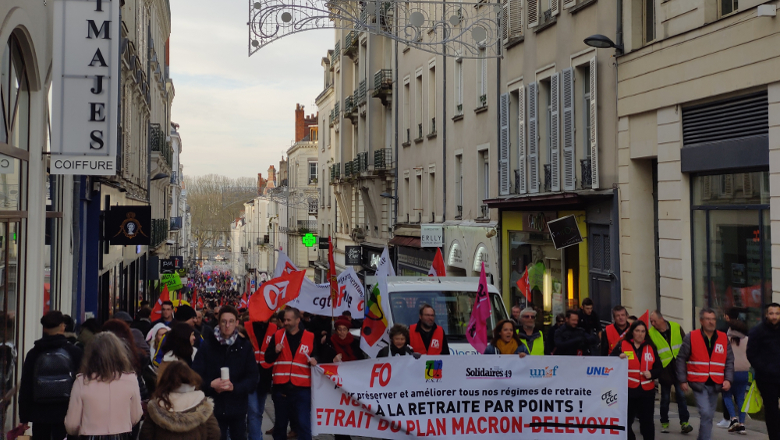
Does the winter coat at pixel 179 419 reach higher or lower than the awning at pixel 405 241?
lower

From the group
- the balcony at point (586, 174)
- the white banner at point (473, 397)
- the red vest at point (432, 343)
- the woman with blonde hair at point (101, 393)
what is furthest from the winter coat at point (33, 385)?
the balcony at point (586, 174)

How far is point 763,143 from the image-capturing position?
13242 mm

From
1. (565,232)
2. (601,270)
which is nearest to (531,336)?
(601,270)

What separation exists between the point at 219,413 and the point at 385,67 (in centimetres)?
3151

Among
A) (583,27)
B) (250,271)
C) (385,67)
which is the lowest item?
(250,271)

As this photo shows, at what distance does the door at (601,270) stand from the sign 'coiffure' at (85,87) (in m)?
10.2

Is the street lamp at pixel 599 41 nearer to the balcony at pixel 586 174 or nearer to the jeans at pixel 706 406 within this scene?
the balcony at pixel 586 174

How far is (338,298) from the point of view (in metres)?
14.3

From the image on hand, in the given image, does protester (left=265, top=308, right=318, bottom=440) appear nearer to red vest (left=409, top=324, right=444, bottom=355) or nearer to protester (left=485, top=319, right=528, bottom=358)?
red vest (left=409, top=324, right=444, bottom=355)

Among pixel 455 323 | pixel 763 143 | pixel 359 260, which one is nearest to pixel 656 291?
pixel 763 143

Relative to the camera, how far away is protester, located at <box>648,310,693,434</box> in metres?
10.8

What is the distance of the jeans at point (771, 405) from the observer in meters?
9.71

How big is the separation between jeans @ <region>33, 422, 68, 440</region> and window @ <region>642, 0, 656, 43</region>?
502 inches

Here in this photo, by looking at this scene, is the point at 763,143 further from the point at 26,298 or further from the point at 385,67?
the point at 385,67
